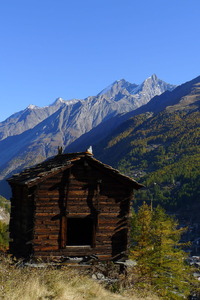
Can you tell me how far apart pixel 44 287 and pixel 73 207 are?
7.25 meters

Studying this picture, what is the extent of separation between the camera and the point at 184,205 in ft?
460

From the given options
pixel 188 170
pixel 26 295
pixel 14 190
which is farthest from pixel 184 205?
pixel 26 295

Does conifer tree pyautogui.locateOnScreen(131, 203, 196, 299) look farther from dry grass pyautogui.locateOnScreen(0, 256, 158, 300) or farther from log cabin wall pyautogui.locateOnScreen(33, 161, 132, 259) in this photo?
dry grass pyautogui.locateOnScreen(0, 256, 158, 300)

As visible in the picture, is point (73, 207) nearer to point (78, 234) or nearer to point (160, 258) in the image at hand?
point (78, 234)

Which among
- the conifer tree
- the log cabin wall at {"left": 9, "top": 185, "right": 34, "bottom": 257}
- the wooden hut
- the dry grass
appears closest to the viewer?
the dry grass

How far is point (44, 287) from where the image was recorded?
9.23 meters

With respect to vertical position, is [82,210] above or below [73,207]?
below

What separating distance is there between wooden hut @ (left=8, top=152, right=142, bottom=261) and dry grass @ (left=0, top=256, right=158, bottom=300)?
5089mm

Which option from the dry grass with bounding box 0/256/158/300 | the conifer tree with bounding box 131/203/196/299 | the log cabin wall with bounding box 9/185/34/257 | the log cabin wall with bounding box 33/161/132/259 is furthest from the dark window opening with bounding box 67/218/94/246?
the dry grass with bounding box 0/256/158/300

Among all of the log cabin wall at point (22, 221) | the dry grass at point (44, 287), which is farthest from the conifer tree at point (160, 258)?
the dry grass at point (44, 287)

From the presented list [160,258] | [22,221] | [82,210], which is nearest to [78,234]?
[22,221]

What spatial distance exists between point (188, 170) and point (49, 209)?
151m

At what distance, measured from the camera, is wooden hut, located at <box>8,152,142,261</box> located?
1603 centimetres

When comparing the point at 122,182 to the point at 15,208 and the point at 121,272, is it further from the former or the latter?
the point at 15,208
